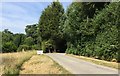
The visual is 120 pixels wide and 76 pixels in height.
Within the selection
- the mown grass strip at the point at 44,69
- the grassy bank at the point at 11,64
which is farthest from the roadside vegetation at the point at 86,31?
the mown grass strip at the point at 44,69

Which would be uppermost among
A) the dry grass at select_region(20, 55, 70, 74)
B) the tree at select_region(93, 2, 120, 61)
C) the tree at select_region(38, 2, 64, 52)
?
the tree at select_region(38, 2, 64, 52)

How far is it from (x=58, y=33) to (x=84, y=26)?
95.4 ft

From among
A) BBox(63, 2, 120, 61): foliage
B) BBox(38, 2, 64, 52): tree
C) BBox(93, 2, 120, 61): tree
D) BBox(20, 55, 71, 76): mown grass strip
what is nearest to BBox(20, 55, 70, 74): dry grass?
BBox(20, 55, 71, 76): mown grass strip

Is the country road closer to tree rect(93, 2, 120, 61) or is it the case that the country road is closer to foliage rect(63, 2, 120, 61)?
tree rect(93, 2, 120, 61)

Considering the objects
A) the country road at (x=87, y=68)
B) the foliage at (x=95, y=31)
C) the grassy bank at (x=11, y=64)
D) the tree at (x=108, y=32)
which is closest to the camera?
the country road at (x=87, y=68)

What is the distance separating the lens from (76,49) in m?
44.5

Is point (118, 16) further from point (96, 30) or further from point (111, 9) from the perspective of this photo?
point (96, 30)

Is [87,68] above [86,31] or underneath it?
underneath

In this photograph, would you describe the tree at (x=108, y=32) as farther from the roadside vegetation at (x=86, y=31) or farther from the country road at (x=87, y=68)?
the country road at (x=87, y=68)

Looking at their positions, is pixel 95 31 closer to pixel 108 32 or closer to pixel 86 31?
pixel 86 31

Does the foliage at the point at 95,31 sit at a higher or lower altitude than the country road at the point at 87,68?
higher

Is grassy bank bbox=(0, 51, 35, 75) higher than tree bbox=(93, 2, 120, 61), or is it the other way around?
tree bbox=(93, 2, 120, 61)

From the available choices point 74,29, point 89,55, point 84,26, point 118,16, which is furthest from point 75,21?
point 118,16

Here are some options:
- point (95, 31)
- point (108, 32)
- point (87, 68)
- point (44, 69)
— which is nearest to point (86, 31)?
point (95, 31)
